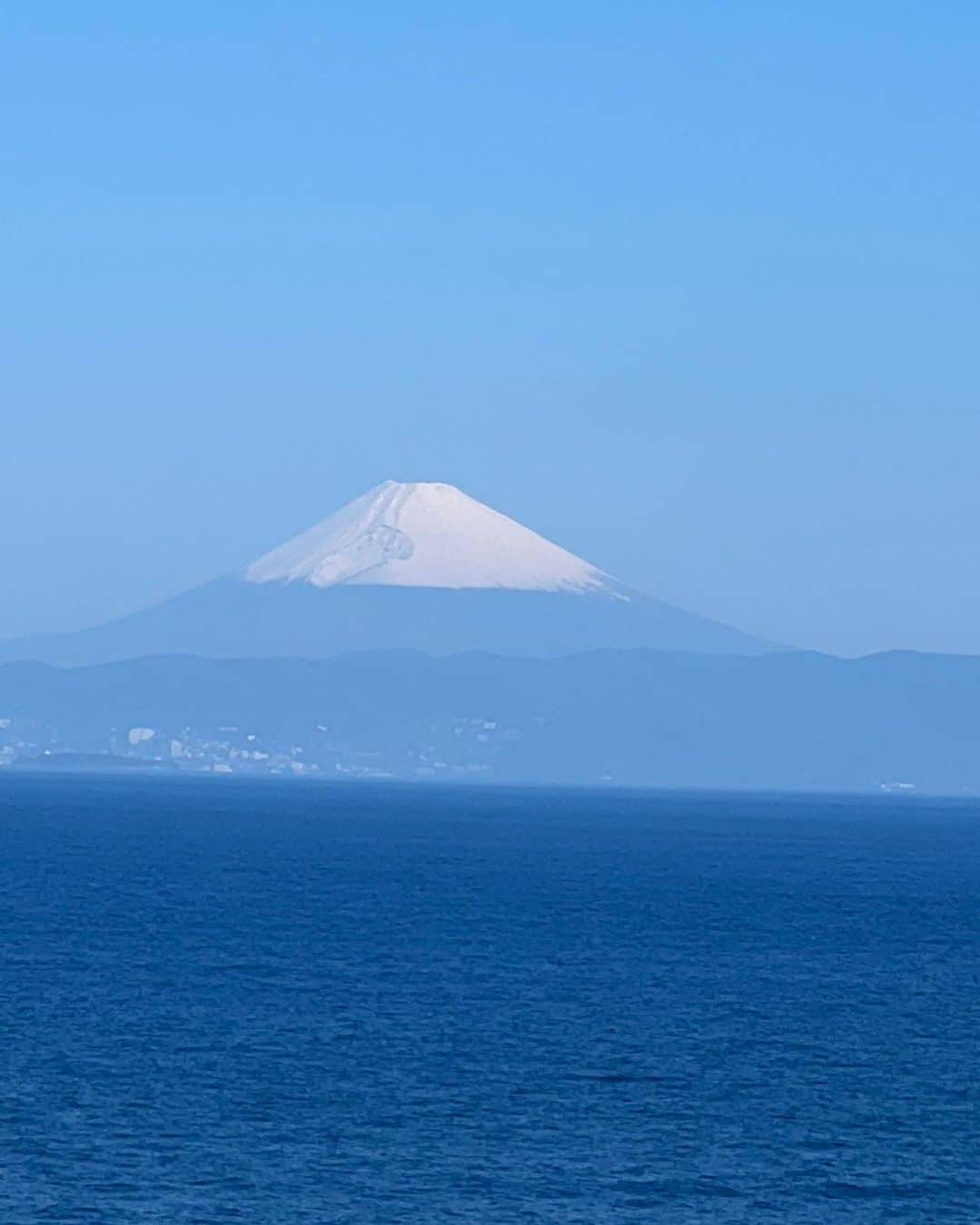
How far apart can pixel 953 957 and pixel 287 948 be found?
20.6 metres

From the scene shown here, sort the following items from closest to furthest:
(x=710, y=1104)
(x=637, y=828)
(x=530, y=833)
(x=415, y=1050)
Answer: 1. (x=710, y=1104)
2. (x=415, y=1050)
3. (x=530, y=833)
4. (x=637, y=828)

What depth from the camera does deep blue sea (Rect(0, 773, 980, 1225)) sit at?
38031 millimetres

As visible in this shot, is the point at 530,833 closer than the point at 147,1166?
No

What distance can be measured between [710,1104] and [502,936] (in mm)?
30380

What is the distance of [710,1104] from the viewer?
148 ft

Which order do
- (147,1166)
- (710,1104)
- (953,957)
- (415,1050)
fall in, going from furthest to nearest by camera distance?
(953,957), (415,1050), (710,1104), (147,1166)

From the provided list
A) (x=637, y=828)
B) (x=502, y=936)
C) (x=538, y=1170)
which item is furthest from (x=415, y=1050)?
(x=637, y=828)

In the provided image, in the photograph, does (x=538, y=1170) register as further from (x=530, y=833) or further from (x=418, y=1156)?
(x=530, y=833)

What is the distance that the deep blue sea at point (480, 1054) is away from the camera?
38.0 metres

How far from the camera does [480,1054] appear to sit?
49.5 metres

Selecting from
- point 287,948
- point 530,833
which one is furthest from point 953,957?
point 530,833

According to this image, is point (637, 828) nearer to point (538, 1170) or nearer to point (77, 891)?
point (77, 891)

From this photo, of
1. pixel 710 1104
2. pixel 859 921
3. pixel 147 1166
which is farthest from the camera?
pixel 859 921

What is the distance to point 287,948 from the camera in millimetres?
69562
